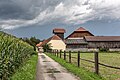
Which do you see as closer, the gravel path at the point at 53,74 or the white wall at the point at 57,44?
the gravel path at the point at 53,74

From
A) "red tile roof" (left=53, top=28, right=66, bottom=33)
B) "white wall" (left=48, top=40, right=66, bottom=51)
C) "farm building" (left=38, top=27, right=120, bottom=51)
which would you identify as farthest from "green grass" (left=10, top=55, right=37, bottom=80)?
"red tile roof" (left=53, top=28, right=66, bottom=33)

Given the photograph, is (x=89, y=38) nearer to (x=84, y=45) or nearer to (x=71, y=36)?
(x=84, y=45)

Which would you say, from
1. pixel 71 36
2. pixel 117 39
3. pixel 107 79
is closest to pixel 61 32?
pixel 71 36

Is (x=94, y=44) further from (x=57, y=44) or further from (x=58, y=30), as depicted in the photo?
(x=58, y=30)

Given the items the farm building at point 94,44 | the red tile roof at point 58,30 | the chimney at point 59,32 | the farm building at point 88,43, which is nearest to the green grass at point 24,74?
the farm building at point 88,43

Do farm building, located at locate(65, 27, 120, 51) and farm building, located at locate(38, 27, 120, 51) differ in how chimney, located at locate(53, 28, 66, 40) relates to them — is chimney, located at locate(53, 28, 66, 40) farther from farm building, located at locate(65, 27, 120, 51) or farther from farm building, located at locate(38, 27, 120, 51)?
farm building, located at locate(65, 27, 120, 51)

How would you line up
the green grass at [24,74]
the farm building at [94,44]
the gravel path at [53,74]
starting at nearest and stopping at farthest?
the green grass at [24,74], the gravel path at [53,74], the farm building at [94,44]

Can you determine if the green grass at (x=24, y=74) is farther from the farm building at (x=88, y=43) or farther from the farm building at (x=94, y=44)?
the farm building at (x=94, y=44)

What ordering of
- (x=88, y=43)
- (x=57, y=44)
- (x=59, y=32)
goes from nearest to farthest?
1. (x=57, y=44)
2. (x=88, y=43)
3. (x=59, y=32)

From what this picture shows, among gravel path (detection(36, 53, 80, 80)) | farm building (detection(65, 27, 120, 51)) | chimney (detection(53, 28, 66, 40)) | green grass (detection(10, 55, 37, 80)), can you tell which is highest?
chimney (detection(53, 28, 66, 40))

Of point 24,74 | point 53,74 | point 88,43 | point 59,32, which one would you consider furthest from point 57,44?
point 24,74

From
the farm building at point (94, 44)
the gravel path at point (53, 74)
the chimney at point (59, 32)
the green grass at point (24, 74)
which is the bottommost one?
the gravel path at point (53, 74)

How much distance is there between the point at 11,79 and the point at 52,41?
352 feet

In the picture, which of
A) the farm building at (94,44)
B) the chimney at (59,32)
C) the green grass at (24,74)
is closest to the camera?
the green grass at (24,74)
